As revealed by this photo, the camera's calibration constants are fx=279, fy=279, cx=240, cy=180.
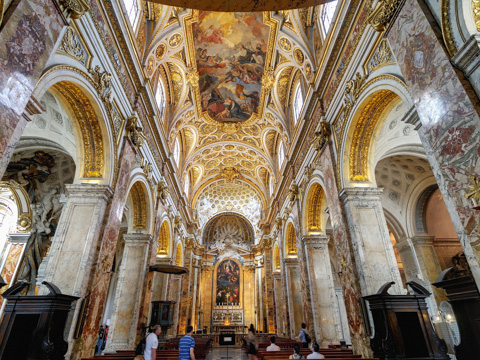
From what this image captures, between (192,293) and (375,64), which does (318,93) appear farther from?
(192,293)

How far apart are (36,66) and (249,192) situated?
73.4ft

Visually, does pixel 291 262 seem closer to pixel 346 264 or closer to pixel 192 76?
pixel 346 264

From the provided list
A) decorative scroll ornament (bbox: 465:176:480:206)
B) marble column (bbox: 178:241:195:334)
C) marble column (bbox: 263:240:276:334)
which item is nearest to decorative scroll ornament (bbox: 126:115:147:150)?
decorative scroll ornament (bbox: 465:176:480:206)

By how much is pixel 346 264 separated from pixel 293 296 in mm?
7937

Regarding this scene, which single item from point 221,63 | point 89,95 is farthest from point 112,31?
point 221,63

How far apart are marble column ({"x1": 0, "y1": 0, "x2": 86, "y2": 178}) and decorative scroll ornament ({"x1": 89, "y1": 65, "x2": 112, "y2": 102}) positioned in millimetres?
2028

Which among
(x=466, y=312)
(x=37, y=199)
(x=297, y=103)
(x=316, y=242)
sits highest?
(x=297, y=103)

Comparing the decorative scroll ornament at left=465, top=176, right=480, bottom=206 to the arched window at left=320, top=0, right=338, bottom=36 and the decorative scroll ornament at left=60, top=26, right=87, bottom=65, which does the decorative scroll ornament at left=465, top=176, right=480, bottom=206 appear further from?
the arched window at left=320, top=0, right=338, bottom=36

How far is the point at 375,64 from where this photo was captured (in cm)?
633

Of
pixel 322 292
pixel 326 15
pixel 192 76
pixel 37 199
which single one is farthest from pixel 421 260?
pixel 37 199

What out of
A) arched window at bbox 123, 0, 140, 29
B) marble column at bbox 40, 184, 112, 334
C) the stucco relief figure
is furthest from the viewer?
the stucco relief figure

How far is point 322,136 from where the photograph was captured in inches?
366

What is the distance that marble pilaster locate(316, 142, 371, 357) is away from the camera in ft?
22.1

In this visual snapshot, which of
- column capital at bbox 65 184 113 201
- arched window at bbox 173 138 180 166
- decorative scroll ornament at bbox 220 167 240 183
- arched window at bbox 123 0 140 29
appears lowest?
column capital at bbox 65 184 113 201
